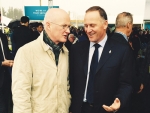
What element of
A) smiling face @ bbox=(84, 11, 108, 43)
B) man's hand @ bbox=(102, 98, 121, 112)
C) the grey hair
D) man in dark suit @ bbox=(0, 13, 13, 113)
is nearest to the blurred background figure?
man in dark suit @ bbox=(0, 13, 13, 113)

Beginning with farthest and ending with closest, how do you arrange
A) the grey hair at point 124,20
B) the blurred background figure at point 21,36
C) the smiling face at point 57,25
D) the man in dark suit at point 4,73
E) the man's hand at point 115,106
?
the blurred background figure at point 21,36
the grey hair at point 124,20
the man in dark suit at point 4,73
the smiling face at point 57,25
the man's hand at point 115,106

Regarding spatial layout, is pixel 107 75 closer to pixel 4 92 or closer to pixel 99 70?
pixel 99 70

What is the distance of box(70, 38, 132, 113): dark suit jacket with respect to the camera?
2240 mm

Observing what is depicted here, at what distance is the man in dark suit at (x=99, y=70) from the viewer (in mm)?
2246

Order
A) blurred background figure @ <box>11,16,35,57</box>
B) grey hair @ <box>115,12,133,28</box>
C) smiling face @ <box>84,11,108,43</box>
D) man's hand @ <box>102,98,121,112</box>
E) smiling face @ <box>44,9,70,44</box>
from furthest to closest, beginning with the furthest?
blurred background figure @ <box>11,16,35,57</box>
grey hair @ <box>115,12,133,28</box>
smiling face @ <box>84,11,108,43</box>
smiling face @ <box>44,9,70,44</box>
man's hand @ <box>102,98,121,112</box>

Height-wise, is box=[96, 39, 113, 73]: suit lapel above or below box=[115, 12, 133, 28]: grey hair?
below

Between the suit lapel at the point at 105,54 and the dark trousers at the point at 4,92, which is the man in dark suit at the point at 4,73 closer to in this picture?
the dark trousers at the point at 4,92

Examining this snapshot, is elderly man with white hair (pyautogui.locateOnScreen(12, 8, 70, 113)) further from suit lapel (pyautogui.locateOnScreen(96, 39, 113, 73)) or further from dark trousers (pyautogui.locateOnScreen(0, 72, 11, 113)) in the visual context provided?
dark trousers (pyautogui.locateOnScreen(0, 72, 11, 113))

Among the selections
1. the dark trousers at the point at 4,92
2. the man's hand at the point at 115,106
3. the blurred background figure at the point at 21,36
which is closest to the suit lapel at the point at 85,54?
the man's hand at the point at 115,106

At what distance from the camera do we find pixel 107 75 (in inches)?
87.9

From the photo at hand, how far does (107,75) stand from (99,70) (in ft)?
0.31

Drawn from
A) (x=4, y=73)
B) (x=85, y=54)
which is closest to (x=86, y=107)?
(x=85, y=54)

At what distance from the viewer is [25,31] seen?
6.23m

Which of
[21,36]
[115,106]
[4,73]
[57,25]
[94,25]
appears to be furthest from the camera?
[21,36]
